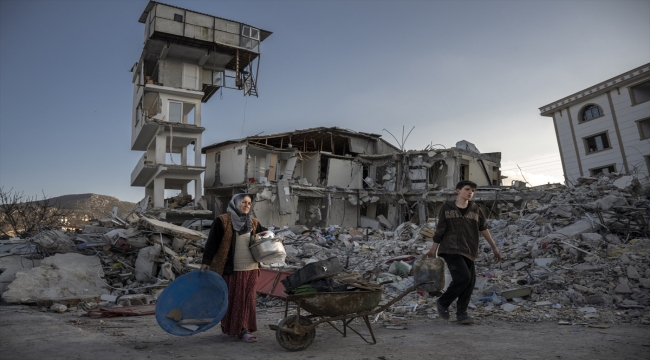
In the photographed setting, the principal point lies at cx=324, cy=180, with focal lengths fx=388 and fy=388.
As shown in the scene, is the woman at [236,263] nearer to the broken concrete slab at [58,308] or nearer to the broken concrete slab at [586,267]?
the broken concrete slab at [58,308]

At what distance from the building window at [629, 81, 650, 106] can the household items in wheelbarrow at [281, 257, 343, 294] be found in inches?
1053

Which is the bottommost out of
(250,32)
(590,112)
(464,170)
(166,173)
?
(464,170)

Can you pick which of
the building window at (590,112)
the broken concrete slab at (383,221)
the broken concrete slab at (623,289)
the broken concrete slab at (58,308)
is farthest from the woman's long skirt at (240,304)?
the building window at (590,112)

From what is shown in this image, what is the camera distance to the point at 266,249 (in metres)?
4.24

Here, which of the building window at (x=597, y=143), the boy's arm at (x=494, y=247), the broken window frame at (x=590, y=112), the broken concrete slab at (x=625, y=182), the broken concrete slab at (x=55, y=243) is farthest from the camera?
the broken window frame at (x=590, y=112)

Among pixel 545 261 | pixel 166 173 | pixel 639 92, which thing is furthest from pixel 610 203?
pixel 166 173

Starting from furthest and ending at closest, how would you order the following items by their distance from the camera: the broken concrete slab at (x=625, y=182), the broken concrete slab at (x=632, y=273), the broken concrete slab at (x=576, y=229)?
the broken concrete slab at (x=625, y=182)
the broken concrete slab at (x=576, y=229)
the broken concrete slab at (x=632, y=273)

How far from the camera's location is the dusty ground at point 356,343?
11.4 feet

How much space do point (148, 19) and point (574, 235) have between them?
24.1m

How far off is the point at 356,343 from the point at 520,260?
17.6 ft

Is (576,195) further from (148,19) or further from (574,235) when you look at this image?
(148,19)

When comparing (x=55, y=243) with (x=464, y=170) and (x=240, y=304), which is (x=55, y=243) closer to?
(x=240, y=304)

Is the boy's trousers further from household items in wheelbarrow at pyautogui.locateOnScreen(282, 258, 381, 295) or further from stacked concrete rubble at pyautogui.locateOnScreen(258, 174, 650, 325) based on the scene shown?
household items in wheelbarrow at pyautogui.locateOnScreen(282, 258, 381, 295)

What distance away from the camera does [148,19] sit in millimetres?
22938
